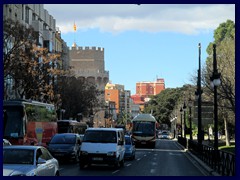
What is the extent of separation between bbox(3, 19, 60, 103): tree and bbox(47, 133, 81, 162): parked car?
11.0m

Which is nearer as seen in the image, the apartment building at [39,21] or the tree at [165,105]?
the apartment building at [39,21]

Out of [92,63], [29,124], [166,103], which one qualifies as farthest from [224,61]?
[166,103]

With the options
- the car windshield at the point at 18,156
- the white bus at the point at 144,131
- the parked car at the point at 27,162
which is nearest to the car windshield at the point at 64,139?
the parked car at the point at 27,162

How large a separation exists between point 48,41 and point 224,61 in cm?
3492

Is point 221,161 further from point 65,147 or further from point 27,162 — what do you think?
point 27,162

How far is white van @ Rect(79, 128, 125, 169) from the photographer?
24.4 metres

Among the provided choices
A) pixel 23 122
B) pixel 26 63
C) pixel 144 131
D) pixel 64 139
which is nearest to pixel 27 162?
pixel 64 139

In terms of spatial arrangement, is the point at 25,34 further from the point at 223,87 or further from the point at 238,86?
the point at 238,86

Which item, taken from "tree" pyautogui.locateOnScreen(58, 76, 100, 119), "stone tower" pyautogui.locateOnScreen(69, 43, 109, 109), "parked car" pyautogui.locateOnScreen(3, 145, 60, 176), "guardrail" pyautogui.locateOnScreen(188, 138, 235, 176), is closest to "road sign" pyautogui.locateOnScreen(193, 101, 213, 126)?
"guardrail" pyautogui.locateOnScreen(188, 138, 235, 176)

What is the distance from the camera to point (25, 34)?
40344mm

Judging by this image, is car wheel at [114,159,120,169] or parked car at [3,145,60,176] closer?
parked car at [3,145,60,176]

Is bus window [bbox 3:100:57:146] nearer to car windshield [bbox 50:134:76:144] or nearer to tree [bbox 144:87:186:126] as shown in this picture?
car windshield [bbox 50:134:76:144]

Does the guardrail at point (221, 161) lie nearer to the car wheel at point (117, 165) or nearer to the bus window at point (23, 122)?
the car wheel at point (117, 165)

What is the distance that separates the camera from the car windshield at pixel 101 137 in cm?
2530
